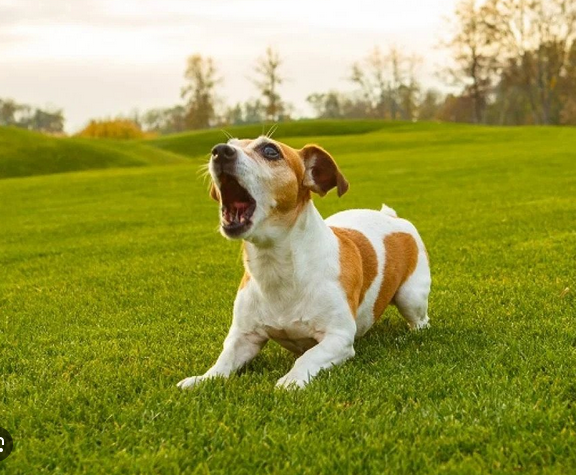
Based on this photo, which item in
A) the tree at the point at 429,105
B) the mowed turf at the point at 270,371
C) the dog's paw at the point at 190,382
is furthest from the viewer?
the tree at the point at 429,105

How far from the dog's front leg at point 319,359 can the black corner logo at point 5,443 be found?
4.33ft

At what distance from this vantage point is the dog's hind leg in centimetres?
539

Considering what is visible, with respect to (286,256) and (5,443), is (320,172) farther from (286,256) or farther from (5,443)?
(5,443)

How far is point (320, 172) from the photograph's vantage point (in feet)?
15.2

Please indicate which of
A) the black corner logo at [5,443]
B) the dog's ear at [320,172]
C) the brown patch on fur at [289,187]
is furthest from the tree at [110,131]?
the black corner logo at [5,443]

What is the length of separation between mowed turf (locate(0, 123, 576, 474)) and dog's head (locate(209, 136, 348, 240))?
871 millimetres

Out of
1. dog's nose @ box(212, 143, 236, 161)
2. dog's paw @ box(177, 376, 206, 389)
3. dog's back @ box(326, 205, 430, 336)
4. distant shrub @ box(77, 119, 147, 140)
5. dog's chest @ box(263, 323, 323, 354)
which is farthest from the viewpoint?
distant shrub @ box(77, 119, 147, 140)

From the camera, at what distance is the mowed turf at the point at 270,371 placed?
3.01 m

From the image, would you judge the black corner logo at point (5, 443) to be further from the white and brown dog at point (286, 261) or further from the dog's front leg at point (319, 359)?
the dog's front leg at point (319, 359)

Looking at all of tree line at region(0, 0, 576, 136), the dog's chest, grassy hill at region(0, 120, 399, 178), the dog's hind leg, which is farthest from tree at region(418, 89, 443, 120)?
the dog's chest

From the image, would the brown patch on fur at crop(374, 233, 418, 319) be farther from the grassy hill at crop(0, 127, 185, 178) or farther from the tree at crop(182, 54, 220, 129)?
the tree at crop(182, 54, 220, 129)

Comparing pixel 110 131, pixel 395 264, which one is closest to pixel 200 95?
pixel 110 131

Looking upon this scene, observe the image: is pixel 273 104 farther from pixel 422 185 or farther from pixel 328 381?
pixel 328 381

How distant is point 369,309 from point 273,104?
69.4 m
